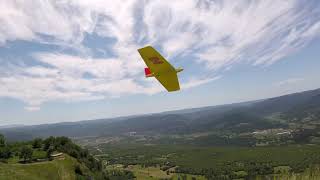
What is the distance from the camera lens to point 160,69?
22.1 metres

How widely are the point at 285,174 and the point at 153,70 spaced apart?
568 inches

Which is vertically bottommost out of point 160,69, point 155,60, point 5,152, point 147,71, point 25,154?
point 25,154

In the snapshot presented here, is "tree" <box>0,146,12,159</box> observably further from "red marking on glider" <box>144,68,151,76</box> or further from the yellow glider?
the yellow glider

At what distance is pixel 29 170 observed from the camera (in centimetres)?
11431

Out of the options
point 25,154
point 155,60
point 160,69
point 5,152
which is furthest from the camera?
point 5,152

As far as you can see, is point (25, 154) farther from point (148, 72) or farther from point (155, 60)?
point (155, 60)

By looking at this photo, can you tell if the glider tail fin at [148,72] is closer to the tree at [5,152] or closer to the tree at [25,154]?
the tree at [25,154]

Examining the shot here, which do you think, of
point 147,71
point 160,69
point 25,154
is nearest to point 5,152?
point 25,154

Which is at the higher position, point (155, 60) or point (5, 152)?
point (155, 60)

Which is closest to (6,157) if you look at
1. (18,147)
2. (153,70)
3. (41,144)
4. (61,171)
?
(18,147)

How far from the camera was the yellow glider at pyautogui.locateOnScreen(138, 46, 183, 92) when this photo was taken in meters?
20.5

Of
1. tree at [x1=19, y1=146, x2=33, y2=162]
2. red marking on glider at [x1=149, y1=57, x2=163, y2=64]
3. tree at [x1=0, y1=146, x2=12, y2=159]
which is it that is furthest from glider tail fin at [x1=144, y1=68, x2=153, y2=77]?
tree at [x1=0, y1=146, x2=12, y2=159]

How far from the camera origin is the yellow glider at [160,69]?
20484 mm

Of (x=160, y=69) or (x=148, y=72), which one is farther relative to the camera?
(x=148, y=72)
